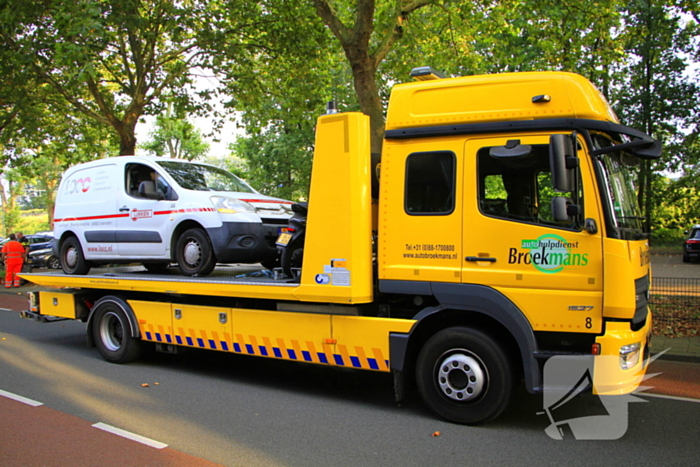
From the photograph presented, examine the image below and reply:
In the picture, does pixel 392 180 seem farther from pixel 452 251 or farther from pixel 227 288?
pixel 227 288

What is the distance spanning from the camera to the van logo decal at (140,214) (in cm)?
777

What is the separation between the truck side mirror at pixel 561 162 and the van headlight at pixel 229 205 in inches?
160

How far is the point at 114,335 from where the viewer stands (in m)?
8.18

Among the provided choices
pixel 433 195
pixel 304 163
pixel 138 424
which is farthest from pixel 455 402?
pixel 304 163

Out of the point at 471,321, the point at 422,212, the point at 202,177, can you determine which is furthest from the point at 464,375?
the point at 202,177

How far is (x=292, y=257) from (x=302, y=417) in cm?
168

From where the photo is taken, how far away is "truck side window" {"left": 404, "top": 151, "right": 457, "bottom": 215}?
5.20m

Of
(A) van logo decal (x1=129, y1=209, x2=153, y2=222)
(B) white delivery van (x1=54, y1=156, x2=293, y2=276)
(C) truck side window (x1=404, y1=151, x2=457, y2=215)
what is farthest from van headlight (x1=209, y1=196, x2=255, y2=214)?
(C) truck side window (x1=404, y1=151, x2=457, y2=215)

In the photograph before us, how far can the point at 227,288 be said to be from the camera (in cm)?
645

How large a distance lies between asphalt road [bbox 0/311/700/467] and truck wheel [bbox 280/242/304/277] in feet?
4.54

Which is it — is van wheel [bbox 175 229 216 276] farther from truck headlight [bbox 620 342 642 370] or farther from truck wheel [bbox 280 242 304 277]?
truck headlight [bbox 620 342 642 370]

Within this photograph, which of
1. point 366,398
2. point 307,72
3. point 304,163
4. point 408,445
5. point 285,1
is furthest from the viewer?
point 304,163

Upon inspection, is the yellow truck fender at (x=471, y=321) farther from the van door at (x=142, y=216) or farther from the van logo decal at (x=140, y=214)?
the van logo decal at (x=140, y=214)

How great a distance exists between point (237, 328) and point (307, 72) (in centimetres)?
1134
